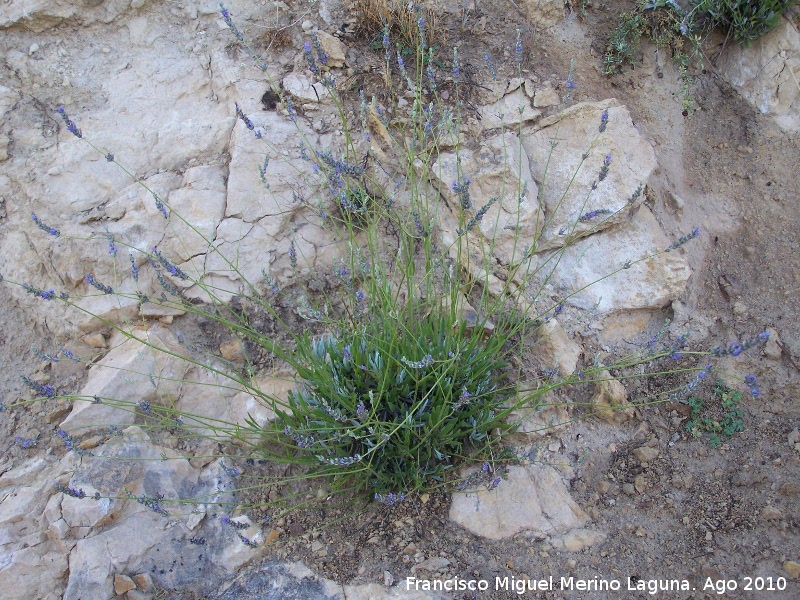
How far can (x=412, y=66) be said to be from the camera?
389 cm

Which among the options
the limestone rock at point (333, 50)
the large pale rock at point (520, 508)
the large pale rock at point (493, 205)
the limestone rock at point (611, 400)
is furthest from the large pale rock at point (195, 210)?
the limestone rock at point (611, 400)

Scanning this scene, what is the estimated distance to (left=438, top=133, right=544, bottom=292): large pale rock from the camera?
11.2 feet

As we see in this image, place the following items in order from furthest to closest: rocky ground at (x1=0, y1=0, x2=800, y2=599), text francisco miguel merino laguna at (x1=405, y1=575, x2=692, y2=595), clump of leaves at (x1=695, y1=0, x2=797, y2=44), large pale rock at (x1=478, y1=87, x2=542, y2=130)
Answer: large pale rock at (x1=478, y1=87, x2=542, y2=130)
clump of leaves at (x1=695, y1=0, x2=797, y2=44)
rocky ground at (x1=0, y1=0, x2=800, y2=599)
text francisco miguel merino laguna at (x1=405, y1=575, x2=692, y2=595)

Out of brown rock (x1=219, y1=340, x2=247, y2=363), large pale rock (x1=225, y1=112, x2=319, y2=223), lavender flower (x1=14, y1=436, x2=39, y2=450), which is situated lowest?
brown rock (x1=219, y1=340, x2=247, y2=363)

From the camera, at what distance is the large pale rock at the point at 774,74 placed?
3654 mm

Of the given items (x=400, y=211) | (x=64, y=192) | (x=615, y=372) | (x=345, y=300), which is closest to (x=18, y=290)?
(x=64, y=192)

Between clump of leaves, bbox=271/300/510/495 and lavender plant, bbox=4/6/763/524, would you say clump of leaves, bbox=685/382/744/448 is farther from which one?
clump of leaves, bbox=271/300/510/495

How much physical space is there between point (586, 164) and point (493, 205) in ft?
2.04

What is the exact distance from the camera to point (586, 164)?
3.55 metres

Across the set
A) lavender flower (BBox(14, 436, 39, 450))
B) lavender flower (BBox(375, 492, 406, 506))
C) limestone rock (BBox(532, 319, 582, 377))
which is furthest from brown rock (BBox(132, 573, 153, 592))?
limestone rock (BBox(532, 319, 582, 377))

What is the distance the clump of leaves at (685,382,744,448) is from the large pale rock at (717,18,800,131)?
1.81m

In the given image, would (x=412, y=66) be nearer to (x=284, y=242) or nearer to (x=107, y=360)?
(x=284, y=242)

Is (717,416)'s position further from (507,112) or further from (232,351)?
(232,351)

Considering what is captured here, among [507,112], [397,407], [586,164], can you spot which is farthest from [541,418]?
[507,112]
